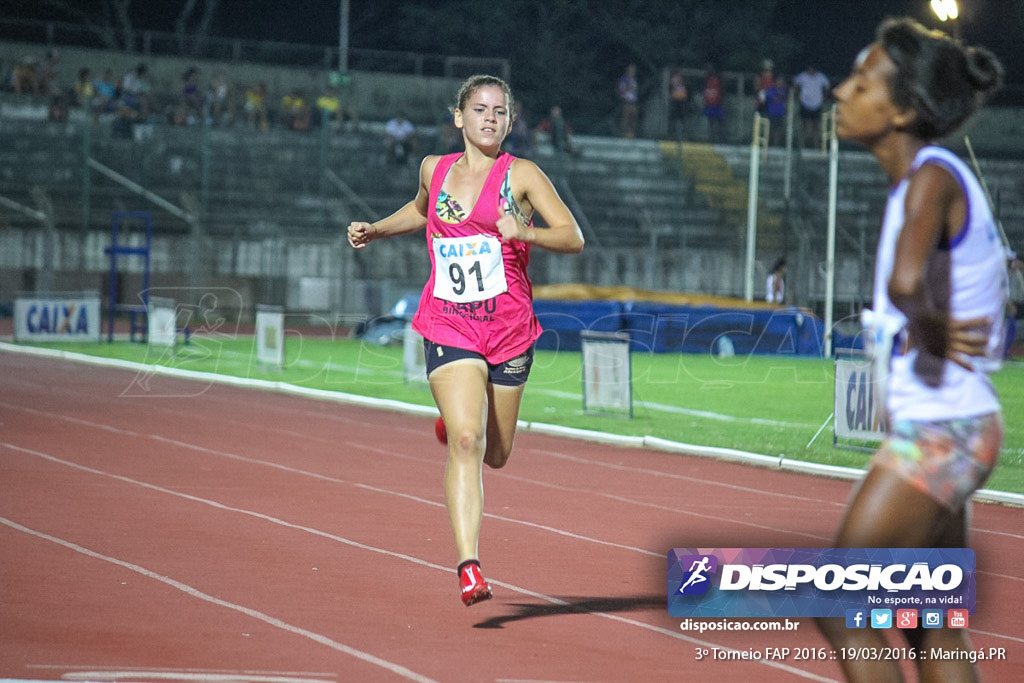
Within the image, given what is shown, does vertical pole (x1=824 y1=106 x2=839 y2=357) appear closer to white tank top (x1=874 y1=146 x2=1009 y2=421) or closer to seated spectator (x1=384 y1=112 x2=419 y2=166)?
seated spectator (x1=384 y1=112 x2=419 y2=166)

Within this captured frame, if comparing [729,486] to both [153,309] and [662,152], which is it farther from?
[662,152]

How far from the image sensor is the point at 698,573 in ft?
14.9

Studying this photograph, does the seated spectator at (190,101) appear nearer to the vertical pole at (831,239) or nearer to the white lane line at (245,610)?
the vertical pole at (831,239)

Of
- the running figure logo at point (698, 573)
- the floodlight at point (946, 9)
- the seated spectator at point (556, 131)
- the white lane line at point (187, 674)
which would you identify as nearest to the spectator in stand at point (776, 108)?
the seated spectator at point (556, 131)

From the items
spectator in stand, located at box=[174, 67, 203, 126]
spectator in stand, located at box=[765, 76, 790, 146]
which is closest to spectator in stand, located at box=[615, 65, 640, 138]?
spectator in stand, located at box=[765, 76, 790, 146]

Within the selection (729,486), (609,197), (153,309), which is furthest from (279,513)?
(609,197)

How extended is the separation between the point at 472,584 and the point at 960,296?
2869 millimetres

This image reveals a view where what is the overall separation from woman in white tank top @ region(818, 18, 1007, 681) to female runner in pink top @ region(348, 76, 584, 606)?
99.7 inches

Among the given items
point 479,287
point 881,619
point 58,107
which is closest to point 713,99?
point 58,107

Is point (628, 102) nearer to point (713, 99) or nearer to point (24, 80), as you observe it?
point (713, 99)

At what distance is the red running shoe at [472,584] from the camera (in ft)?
19.3

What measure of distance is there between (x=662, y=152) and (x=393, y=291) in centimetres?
1293

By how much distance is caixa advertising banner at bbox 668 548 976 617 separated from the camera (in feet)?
12.1

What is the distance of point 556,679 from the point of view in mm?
5246
